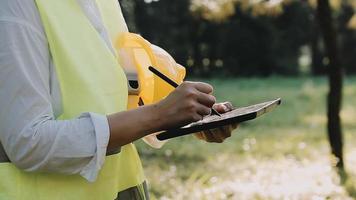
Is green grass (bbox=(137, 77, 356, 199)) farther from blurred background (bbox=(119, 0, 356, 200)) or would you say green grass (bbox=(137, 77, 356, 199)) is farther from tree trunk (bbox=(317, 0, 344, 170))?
tree trunk (bbox=(317, 0, 344, 170))

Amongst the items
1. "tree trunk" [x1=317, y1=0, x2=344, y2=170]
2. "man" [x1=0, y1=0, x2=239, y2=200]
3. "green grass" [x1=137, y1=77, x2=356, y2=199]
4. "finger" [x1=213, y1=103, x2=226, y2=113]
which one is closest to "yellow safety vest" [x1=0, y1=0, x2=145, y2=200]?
"man" [x1=0, y1=0, x2=239, y2=200]

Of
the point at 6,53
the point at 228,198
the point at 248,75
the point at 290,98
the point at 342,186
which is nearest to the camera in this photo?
the point at 6,53

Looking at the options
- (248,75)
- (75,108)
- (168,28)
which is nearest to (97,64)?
(75,108)

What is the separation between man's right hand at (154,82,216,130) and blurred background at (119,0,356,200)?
12.5ft

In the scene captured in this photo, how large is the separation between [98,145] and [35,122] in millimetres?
96

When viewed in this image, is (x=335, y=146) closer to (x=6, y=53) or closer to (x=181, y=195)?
(x=181, y=195)

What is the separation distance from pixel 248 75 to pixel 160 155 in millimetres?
16145

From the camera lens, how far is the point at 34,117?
100cm

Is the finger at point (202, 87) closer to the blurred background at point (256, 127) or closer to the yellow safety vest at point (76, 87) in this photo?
the yellow safety vest at point (76, 87)

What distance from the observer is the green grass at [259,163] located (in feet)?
16.8

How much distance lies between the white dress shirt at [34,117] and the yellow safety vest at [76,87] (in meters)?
0.02

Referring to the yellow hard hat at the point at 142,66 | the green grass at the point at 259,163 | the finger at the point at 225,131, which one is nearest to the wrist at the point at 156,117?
the yellow hard hat at the point at 142,66

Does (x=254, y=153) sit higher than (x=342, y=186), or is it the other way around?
(x=342, y=186)

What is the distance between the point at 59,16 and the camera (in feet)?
3.54
